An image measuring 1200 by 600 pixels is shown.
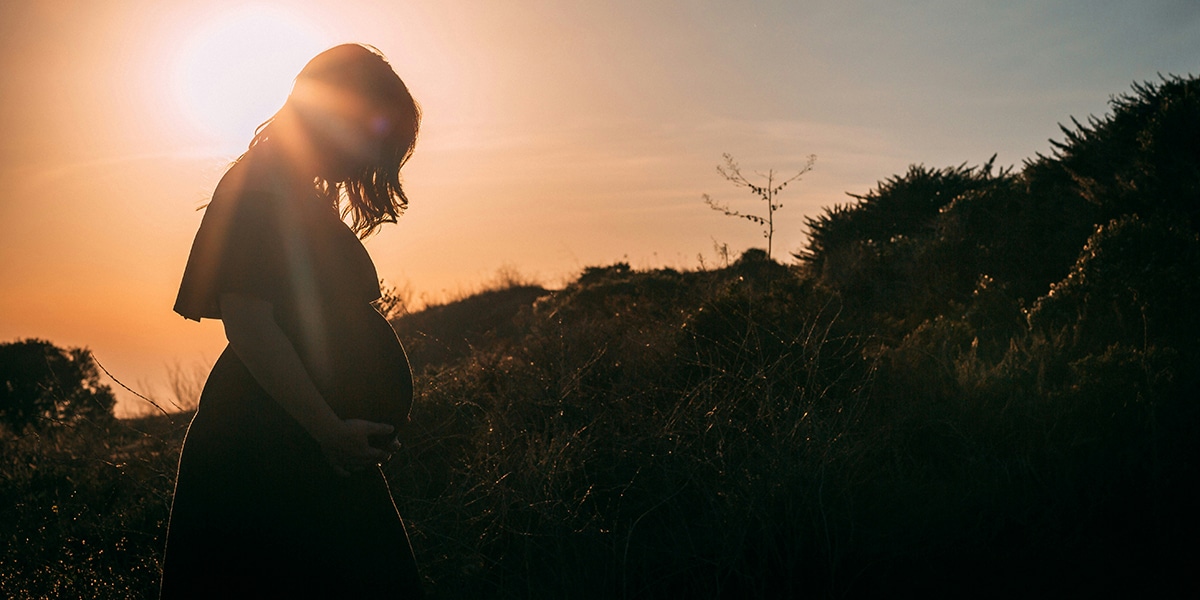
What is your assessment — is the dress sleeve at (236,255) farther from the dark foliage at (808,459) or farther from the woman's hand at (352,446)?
the dark foliage at (808,459)

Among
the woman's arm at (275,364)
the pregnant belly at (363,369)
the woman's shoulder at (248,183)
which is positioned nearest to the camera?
the woman's arm at (275,364)

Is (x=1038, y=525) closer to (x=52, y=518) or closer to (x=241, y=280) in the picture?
(x=241, y=280)

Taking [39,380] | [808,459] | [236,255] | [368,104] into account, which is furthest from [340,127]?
[39,380]

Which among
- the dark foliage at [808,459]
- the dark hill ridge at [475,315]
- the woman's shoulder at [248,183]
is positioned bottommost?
the dark foliage at [808,459]

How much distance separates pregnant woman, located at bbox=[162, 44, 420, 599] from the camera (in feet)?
6.28

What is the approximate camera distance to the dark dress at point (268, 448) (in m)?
1.94

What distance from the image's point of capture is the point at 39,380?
1080cm

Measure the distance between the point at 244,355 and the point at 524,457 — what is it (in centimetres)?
265

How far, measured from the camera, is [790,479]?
399 cm

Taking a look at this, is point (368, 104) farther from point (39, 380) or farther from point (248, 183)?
point (39, 380)

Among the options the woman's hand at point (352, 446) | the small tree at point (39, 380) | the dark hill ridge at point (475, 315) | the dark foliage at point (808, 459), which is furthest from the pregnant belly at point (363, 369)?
the dark hill ridge at point (475, 315)

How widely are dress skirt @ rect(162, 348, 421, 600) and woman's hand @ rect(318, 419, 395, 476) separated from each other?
0.05 meters

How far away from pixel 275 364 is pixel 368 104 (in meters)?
0.74

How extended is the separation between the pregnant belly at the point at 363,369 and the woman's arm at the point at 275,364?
0.15 metres
